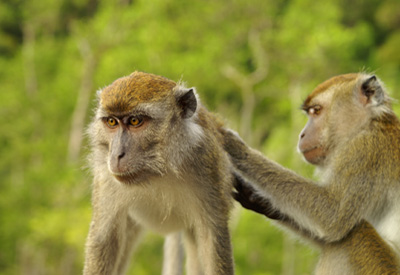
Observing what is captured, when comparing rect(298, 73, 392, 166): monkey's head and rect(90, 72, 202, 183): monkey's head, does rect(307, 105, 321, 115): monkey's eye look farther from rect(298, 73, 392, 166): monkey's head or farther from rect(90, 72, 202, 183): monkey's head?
rect(90, 72, 202, 183): monkey's head

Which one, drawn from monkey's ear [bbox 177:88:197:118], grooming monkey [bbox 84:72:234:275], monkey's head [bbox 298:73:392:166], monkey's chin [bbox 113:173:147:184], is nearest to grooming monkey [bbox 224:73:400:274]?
monkey's head [bbox 298:73:392:166]

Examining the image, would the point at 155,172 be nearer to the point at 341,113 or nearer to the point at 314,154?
the point at 314,154

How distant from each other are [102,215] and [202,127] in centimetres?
86

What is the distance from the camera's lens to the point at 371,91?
4441 mm

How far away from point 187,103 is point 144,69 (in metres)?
24.5

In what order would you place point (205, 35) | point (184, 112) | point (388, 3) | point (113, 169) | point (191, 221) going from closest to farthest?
point (113, 169)
point (184, 112)
point (191, 221)
point (205, 35)
point (388, 3)

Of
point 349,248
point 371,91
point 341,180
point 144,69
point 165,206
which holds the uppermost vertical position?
point 144,69

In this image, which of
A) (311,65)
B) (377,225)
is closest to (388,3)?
(311,65)

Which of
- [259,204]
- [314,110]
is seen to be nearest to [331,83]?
[314,110]

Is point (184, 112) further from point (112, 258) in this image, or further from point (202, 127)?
point (112, 258)

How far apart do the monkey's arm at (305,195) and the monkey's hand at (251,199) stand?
0.18 ft

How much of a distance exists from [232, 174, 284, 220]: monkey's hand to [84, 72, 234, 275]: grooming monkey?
29 centimetres

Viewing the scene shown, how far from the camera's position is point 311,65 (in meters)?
32.5

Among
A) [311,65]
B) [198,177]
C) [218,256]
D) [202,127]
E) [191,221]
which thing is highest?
[311,65]
